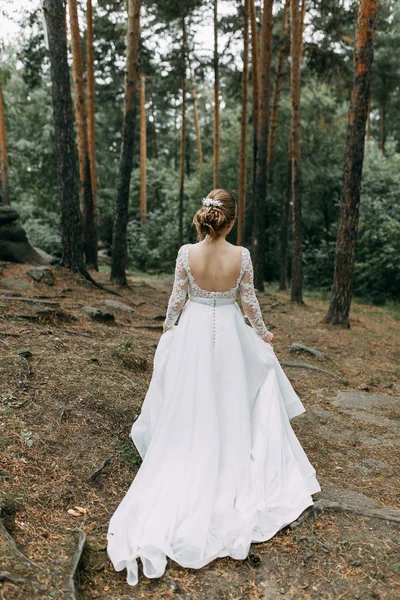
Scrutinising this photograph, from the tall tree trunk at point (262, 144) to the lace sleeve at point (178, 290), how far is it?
1309 centimetres

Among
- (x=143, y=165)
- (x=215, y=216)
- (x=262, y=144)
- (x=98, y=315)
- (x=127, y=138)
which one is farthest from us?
(x=143, y=165)

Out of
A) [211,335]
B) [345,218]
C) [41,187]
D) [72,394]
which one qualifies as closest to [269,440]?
[211,335]

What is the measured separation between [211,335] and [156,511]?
1.36 metres

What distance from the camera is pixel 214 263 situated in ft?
13.4

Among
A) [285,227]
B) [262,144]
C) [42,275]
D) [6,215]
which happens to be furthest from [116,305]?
[285,227]

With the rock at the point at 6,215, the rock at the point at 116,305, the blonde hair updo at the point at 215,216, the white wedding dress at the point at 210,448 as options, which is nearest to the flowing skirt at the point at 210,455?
the white wedding dress at the point at 210,448

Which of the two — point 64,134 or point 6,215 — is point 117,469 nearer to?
point 64,134

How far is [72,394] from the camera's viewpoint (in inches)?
204

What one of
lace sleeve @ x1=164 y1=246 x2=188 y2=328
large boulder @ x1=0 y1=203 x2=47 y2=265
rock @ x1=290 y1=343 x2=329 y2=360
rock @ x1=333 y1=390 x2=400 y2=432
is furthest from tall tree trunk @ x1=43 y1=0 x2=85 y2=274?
lace sleeve @ x1=164 y1=246 x2=188 y2=328

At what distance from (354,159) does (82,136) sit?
803 cm

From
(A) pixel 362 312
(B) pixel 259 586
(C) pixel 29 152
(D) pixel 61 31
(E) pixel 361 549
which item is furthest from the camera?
(C) pixel 29 152

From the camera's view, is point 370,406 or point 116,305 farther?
point 116,305

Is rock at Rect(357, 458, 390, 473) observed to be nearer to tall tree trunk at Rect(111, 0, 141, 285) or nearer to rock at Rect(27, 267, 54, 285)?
rock at Rect(27, 267, 54, 285)

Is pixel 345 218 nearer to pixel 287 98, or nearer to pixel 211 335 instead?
pixel 211 335
